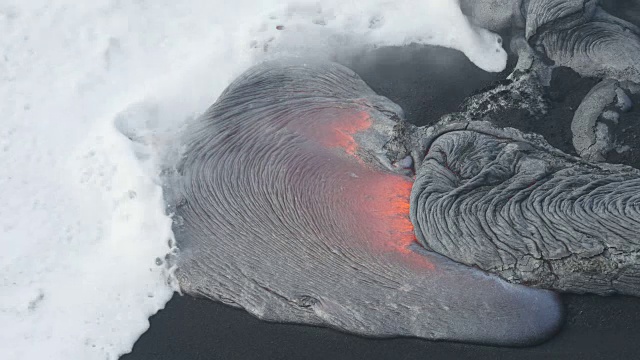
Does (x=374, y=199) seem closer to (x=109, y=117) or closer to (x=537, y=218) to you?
(x=537, y=218)

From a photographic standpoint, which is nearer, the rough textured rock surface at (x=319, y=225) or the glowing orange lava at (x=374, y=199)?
the rough textured rock surface at (x=319, y=225)

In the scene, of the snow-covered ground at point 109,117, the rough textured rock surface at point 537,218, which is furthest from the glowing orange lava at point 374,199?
the snow-covered ground at point 109,117

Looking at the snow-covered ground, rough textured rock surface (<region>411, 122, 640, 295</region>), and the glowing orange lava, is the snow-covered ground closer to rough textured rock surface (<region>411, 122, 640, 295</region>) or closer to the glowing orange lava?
the glowing orange lava

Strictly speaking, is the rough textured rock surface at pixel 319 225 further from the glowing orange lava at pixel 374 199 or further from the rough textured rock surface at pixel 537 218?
the rough textured rock surface at pixel 537 218

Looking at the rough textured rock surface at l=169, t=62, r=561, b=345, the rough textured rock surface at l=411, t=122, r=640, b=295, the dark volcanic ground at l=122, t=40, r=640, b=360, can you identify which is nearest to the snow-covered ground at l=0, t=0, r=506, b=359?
the dark volcanic ground at l=122, t=40, r=640, b=360

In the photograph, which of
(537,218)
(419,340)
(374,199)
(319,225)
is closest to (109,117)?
(319,225)

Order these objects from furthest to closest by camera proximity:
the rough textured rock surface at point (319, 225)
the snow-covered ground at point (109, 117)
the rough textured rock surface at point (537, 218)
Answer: the snow-covered ground at point (109, 117) → the rough textured rock surface at point (319, 225) → the rough textured rock surface at point (537, 218)

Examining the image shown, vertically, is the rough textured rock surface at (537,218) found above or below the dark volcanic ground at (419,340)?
above
